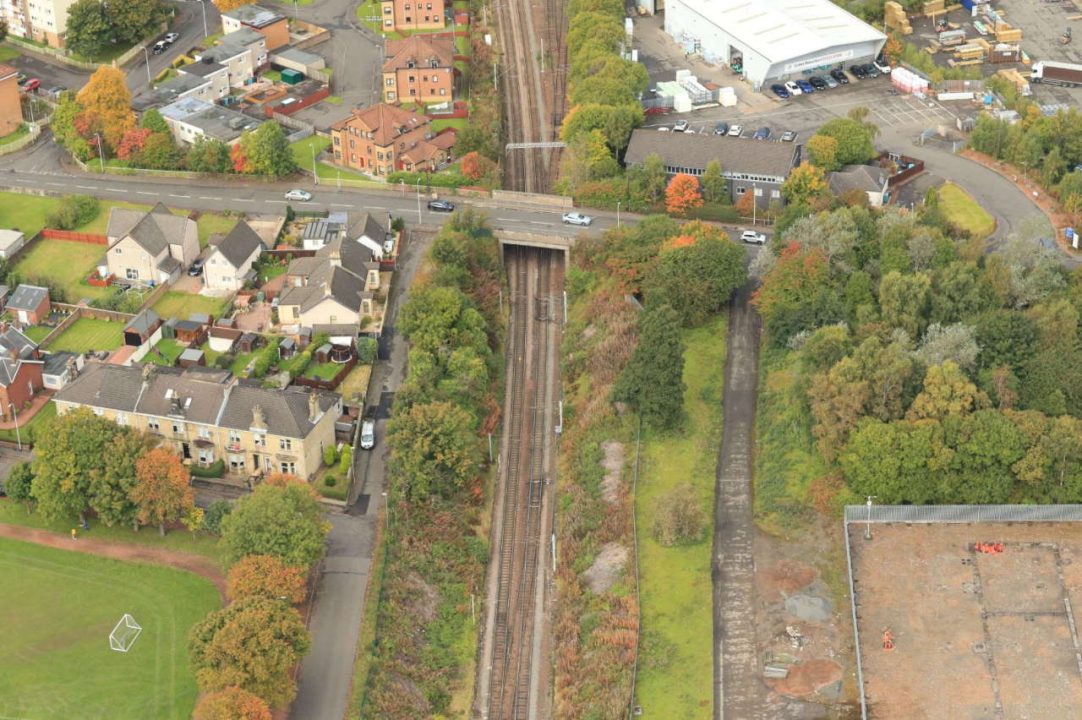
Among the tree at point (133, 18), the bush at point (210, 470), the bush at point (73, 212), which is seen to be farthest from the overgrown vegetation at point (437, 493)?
the tree at point (133, 18)

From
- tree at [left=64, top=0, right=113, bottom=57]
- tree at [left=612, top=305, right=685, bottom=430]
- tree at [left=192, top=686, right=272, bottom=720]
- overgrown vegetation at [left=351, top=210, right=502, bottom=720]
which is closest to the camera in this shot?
tree at [left=192, top=686, right=272, bottom=720]

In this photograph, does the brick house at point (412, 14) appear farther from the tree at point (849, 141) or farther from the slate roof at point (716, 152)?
the tree at point (849, 141)

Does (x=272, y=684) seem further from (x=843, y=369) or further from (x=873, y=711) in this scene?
(x=843, y=369)

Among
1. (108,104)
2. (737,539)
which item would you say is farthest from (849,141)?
(108,104)

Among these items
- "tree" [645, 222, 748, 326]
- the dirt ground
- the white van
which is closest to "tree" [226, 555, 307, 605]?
the white van

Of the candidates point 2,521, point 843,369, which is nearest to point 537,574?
point 843,369

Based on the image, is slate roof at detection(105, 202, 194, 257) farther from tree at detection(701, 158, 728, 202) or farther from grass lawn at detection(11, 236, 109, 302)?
tree at detection(701, 158, 728, 202)

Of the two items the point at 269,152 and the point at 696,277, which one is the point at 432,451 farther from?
the point at 269,152
